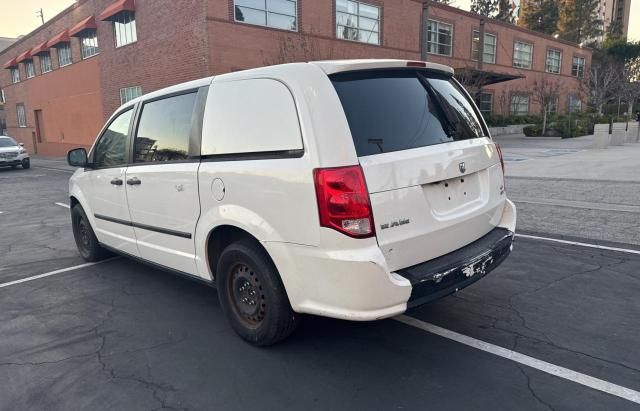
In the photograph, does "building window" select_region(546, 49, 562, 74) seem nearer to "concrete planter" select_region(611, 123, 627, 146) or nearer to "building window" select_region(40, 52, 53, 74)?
"concrete planter" select_region(611, 123, 627, 146)

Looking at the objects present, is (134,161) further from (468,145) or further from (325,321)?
(468,145)

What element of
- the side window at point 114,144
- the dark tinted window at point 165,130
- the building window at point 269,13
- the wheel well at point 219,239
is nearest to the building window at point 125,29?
the building window at point 269,13

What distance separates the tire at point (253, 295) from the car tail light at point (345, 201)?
0.68 meters

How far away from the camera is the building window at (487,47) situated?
108 feet

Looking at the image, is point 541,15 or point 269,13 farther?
point 541,15

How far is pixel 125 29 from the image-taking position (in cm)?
2272

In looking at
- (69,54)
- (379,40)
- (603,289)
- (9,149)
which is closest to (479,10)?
(379,40)

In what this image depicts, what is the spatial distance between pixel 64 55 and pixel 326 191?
33.1 m

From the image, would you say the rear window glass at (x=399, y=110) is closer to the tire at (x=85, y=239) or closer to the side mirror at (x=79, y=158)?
the side mirror at (x=79, y=158)

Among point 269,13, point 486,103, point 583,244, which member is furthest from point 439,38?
point 583,244

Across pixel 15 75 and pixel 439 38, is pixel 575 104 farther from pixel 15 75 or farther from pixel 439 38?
pixel 15 75

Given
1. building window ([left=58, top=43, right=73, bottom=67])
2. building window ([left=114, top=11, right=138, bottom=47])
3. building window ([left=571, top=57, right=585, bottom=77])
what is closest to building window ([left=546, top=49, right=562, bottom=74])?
building window ([left=571, top=57, right=585, bottom=77])

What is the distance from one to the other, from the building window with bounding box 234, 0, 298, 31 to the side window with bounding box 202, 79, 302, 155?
16.6 metres

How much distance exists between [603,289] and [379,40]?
22552mm
